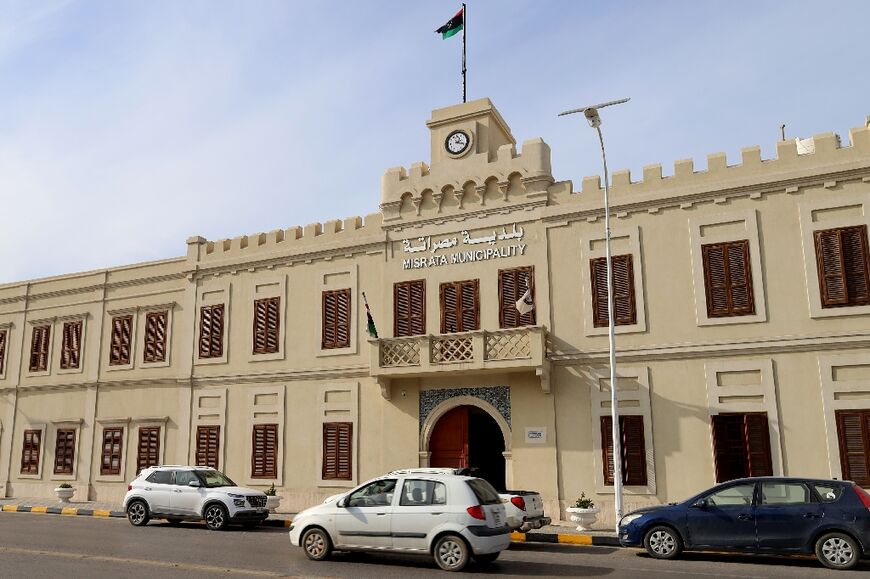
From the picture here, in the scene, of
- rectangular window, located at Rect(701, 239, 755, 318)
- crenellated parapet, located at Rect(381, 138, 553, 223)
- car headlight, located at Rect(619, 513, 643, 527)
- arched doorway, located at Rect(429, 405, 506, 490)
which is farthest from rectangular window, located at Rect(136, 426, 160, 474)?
rectangular window, located at Rect(701, 239, 755, 318)

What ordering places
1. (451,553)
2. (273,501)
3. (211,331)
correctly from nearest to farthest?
1. (451,553)
2. (273,501)
3. (211,331)

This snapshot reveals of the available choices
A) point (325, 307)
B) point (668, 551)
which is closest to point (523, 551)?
point (668, 551)

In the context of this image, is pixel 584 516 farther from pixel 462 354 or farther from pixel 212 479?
pixel 212 479

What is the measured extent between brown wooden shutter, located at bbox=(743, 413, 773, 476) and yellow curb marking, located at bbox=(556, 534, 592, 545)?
4.36m

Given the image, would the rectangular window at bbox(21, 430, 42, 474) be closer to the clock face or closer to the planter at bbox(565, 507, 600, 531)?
the clock face

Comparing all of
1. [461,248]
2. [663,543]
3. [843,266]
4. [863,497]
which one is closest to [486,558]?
[663,543]

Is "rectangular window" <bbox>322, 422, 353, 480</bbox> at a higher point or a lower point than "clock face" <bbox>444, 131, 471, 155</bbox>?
lower

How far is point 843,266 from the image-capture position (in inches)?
677

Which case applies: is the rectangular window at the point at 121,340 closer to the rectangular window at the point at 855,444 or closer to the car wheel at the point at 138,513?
the car wheel at the point at 138,513

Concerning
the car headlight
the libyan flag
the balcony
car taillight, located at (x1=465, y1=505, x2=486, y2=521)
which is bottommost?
the car headlight

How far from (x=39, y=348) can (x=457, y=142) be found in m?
18.6

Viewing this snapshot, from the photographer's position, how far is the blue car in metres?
12.1

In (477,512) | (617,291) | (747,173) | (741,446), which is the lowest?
(477,512)

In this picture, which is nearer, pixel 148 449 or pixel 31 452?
pixel 148 449
